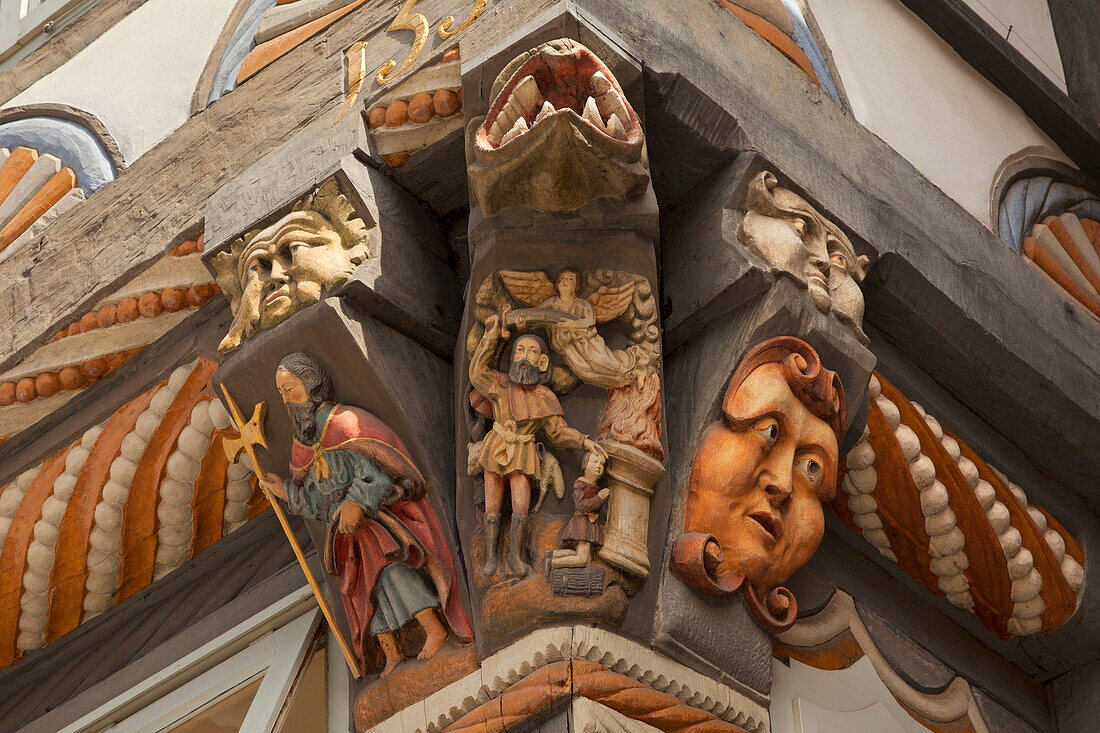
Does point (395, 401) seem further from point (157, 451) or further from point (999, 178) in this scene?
point (999, 178)

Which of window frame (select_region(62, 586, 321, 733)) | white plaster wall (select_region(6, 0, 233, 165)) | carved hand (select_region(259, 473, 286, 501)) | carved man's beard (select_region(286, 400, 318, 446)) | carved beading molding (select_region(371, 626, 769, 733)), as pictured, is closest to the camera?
carved beading molding (select_region(371, 626, 769, 733))

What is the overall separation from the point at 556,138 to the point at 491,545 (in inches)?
25.7

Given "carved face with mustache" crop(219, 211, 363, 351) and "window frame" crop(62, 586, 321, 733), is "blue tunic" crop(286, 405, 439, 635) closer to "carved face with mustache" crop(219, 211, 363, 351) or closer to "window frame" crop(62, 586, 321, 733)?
"carved face with mustache" crop(219, 211, 363, 351)

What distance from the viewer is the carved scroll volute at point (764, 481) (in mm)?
2627

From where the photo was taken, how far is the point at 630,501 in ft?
8.52

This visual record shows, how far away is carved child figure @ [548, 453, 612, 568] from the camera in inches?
99.3

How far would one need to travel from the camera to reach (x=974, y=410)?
3.32 meters

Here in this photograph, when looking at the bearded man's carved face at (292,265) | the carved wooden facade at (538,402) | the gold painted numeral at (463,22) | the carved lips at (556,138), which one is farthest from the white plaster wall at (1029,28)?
the bearded man's carved face at (292,265)

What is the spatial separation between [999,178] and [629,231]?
1450 mm

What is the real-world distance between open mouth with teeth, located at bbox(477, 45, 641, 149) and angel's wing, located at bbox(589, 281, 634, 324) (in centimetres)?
25

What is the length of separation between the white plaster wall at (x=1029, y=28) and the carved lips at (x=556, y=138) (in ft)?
5.55

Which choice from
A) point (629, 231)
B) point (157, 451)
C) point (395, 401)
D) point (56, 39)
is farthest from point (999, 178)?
point (56, 39)

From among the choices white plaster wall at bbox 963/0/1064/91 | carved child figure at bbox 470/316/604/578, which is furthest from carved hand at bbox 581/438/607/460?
white plaster wall at bbox 963/0/1064/91

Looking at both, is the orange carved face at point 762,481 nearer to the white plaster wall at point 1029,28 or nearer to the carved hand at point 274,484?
the carved hand at point 274,484
